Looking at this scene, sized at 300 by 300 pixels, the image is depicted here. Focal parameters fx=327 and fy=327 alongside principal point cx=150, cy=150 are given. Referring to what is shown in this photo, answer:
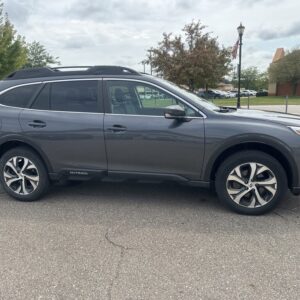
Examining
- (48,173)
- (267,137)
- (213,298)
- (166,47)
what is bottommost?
(213,298)

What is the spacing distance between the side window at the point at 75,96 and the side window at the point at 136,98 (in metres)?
0.23

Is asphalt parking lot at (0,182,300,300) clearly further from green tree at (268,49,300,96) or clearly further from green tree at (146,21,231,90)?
green tree at (268,49,300,96)

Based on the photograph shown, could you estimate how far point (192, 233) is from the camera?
11.6 ft

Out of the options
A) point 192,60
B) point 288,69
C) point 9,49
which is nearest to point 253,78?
point 288,69

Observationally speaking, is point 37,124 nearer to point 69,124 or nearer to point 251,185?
point 69,124

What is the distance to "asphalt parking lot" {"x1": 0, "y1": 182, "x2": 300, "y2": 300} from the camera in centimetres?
261

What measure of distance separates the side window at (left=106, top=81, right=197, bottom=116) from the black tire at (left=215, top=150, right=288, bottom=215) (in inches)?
41.7

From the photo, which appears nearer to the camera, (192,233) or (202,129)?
(192,233)

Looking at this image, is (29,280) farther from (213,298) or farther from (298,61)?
(298,61)

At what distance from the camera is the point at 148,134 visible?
3994 mm

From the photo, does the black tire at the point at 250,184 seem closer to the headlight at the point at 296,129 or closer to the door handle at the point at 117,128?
the headlight at the point at 296,129

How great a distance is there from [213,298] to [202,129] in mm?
1965

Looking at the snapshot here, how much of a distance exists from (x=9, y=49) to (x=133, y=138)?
19.0 metres

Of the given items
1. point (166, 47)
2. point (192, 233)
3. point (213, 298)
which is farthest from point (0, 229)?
point (166, 47)
